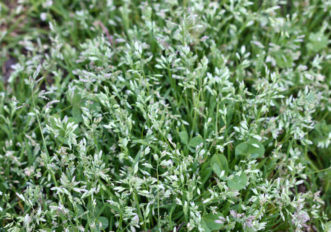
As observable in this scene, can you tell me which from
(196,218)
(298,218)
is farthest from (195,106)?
(298,218)

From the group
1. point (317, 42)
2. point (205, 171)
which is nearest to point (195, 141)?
point (205, 171)

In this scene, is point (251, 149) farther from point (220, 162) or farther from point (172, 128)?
point (172, 128)

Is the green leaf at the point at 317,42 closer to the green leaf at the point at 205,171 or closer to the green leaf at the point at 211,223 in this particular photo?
the green leaf at the point at 205,171

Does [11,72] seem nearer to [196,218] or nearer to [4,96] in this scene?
[4,96]

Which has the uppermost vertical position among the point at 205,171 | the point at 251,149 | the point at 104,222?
the point at 251,149

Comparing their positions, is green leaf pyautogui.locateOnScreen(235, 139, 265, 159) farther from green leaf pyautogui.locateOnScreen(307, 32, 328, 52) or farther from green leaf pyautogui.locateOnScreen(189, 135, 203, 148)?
green leaf pyautogui.locateOnScreen(307, 32, 328, 52)

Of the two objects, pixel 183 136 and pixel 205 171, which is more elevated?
pixel 183 136

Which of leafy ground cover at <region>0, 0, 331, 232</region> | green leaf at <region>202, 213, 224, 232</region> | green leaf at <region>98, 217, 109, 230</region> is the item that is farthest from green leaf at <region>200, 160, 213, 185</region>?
green leaf at <region>98, 217, 109, 230</region>
